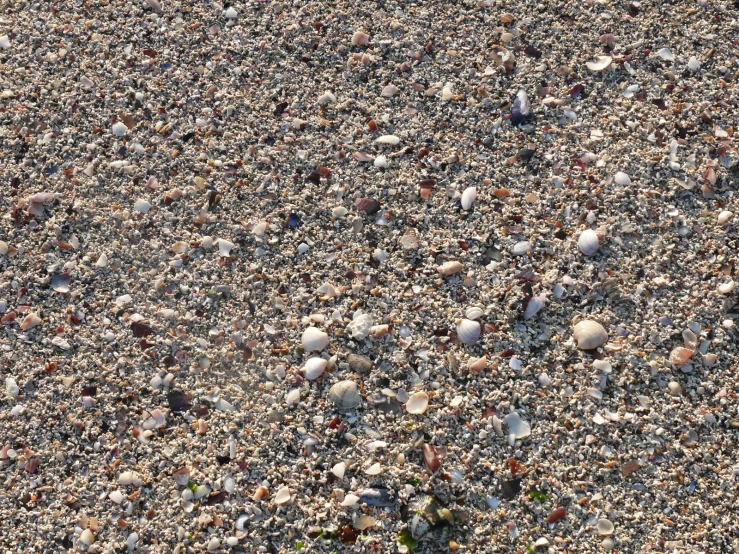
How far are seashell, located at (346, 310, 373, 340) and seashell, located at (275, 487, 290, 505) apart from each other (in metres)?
0.51

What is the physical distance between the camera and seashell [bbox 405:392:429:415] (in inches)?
78.7

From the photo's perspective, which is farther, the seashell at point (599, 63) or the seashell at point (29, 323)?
the seashell at point (599, 63)

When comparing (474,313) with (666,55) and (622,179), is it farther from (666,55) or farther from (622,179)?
(666,55)

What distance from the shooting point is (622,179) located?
231cm

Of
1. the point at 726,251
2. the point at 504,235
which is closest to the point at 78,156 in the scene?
the point at 504,235

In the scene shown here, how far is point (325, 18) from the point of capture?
2.71 meters

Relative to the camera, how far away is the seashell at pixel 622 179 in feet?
7.58

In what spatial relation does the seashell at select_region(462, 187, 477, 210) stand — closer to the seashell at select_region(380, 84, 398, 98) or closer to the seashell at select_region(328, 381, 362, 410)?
the seashell at select_region(380, 84, 398, 98)

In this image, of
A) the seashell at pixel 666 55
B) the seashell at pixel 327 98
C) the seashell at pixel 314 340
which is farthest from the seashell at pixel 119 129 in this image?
the seashell at pixel 666 55

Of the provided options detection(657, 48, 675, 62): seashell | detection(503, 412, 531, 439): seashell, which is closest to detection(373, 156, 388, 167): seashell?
detection(503, 412, 531, 439): seashell

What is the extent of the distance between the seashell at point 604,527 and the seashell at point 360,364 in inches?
31.2

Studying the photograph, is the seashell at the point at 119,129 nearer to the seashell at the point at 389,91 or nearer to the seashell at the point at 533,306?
the seashell at the point at 389,91

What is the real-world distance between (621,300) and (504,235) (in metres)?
0.43

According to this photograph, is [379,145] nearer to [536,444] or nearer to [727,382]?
[536,444]
